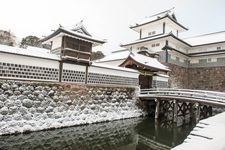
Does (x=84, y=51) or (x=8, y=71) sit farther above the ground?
Answer: (x=84, y=51)

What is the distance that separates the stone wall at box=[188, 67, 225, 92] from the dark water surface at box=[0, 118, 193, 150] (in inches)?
651

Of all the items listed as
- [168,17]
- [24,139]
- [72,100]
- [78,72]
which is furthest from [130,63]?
[24,139]

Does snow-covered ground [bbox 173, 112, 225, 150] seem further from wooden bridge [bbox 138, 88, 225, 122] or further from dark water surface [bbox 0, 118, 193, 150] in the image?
wooden bridge [bbox 138, 88, 225, 122]

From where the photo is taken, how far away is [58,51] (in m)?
18.1

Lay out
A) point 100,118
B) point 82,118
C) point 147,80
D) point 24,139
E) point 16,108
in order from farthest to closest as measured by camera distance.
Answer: point 147,80 < point 100,118 < point 82,118 < point 16,108 < point 24,139

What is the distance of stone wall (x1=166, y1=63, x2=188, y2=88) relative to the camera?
101ft

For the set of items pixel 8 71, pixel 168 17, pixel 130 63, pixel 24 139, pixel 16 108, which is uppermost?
pixel 168 17

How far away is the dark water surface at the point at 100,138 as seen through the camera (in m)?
10.7

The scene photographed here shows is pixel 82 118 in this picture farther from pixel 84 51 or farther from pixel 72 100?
pixel 84 51

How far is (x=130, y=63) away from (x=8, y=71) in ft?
45.0

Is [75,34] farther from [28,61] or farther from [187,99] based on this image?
[187,99]

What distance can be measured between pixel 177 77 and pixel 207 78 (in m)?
4.45

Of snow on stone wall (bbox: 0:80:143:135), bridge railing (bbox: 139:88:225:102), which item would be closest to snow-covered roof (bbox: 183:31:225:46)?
bridge railing (bbox: 139:88:225:102)

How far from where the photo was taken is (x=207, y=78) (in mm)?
31766
